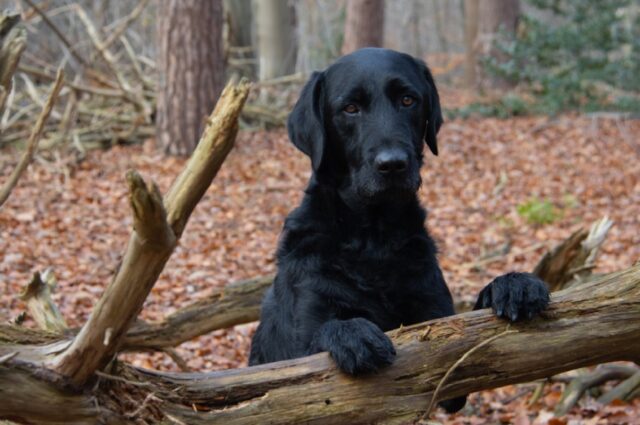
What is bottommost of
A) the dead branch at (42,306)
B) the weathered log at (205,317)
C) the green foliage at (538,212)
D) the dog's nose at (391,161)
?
the green foliage at (538,212)

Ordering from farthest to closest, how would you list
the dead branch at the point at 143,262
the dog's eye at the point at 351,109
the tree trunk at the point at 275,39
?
the tree trunk at the point at 275,39, the dog's eye at the point at 351,109, the dead branch at the point at 143,262

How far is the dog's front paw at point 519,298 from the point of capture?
2.98 meters

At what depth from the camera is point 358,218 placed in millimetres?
3873

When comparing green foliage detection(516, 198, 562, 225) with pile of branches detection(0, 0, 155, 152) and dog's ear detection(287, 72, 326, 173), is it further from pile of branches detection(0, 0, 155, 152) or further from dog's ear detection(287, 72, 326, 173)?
pile of branches detection(0, 0, 155, 152)

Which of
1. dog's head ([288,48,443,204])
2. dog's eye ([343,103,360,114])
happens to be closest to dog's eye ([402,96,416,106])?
dog's head ([288,48,443,204])

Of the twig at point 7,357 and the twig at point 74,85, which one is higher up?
the twig at point 7,357

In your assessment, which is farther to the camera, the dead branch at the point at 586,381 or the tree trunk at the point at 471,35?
the tree trunk at the point at 471,35

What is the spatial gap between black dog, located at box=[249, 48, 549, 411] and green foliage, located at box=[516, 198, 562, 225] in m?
5.95

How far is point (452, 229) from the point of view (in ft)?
32.3

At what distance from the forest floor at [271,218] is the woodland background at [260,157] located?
28mm

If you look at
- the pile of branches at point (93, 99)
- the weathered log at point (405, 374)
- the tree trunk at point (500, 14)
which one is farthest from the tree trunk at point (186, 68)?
the tree trunk at point (500, 14)

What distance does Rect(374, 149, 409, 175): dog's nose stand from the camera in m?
3.63

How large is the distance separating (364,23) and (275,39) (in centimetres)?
294

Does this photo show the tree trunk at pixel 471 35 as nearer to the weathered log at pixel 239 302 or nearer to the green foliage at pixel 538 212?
the green foliage at pixel 538 212
